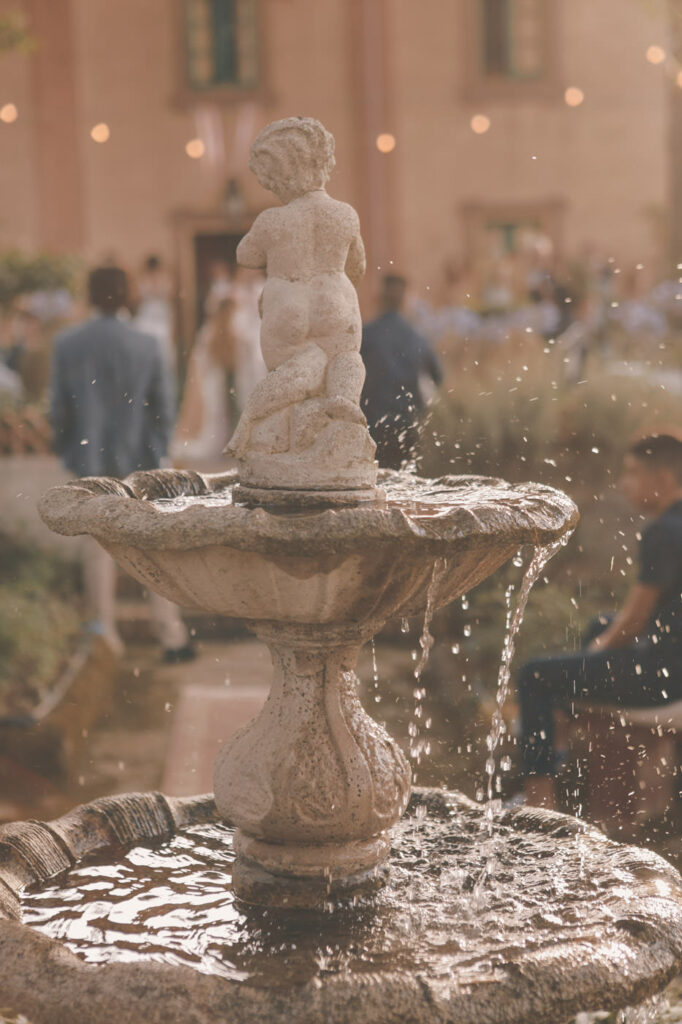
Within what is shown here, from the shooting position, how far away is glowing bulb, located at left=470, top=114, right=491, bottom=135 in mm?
18109

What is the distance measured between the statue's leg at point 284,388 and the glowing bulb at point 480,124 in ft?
52.1

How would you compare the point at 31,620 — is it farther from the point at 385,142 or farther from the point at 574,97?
the point at 574,97

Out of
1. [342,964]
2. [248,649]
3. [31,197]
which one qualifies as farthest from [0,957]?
[31,197]

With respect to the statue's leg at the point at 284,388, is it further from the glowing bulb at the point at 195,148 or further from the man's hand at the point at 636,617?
the glowing bulb at the point at 195,148

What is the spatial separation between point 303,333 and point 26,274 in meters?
11.2

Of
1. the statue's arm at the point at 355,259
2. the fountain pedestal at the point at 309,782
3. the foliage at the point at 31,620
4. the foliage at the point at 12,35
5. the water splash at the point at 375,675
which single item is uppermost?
the foliage at the point at 12,35

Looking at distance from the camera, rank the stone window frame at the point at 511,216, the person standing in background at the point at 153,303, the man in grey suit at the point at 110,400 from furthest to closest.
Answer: the stone window frame at the point at 511,216
the person standing in background at the point at 153,303
the man in grey suit at the point at 110,400

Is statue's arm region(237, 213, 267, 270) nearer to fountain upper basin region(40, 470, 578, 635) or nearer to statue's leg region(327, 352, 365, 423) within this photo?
statue's leg region(327, 352, 365, 423)

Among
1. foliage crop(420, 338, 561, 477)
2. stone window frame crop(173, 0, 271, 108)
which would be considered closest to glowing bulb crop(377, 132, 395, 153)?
stone window frame crop(173, 0, 271, 108)

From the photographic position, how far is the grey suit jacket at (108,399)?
6.83m

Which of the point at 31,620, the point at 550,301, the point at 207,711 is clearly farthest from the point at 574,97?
the point at 207,711

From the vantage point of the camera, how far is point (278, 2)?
17.9 meters

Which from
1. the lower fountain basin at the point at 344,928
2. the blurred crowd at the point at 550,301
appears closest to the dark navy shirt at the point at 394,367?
the lower fountain basin at the point at 344,928

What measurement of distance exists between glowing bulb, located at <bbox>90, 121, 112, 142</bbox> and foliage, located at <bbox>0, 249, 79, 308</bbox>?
4.38 m
